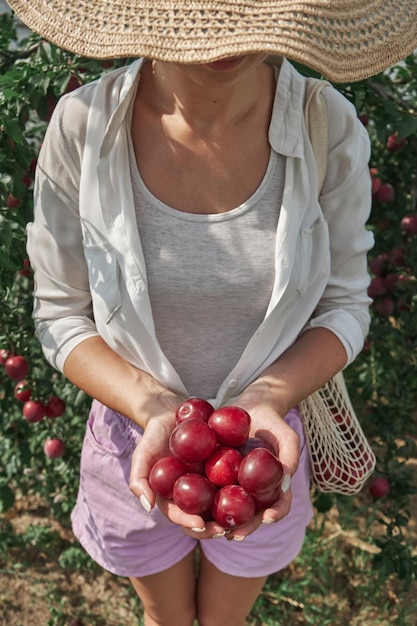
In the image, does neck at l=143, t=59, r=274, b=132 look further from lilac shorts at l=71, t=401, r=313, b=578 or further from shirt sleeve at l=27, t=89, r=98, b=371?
lilac shorts at l=71, t=401, r=313, b=578

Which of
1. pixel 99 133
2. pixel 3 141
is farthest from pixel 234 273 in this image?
pixel 3 141

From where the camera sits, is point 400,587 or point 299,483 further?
point 400,587

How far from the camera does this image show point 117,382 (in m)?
1.49

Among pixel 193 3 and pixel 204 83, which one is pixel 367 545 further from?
pixel 193 3

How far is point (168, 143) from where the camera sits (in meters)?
1.42

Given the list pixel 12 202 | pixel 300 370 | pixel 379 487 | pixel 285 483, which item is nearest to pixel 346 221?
pixel 300 370

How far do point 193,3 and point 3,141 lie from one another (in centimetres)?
99

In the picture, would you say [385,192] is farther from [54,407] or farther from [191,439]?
[191,439]

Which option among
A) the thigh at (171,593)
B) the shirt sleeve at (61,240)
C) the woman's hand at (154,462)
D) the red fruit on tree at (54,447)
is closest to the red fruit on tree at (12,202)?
the shirt sleeve at (61,240)

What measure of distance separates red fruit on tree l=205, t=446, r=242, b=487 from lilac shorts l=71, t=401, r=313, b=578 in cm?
25

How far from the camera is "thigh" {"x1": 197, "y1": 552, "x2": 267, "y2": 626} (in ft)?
5.82

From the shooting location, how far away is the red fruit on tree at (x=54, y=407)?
232cm

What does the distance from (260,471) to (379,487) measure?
1.43 metres

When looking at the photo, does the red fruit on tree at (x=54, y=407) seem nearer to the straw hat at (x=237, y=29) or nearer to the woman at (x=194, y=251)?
the woman at (x=194, y=251)
